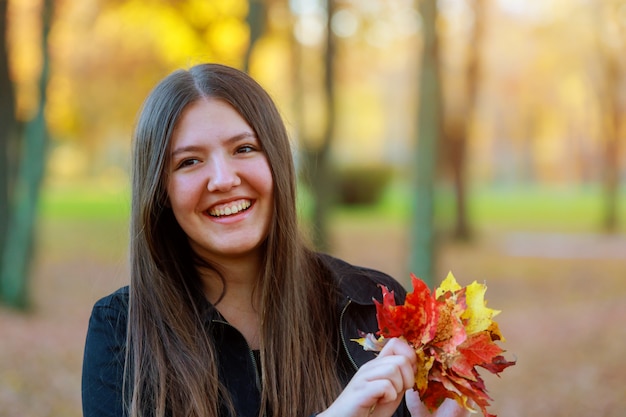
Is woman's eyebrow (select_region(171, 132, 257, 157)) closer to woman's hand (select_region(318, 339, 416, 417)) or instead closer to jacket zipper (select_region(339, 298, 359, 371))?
jacket zipper (select_region(339, 298, 359, 371))

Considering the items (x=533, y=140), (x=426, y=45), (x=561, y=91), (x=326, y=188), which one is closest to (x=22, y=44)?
(x=326, y=188)

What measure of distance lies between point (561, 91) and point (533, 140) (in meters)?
→ 14.9

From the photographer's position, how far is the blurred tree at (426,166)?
10594 mm

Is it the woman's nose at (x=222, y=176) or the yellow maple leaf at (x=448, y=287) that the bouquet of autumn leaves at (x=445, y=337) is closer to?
the yellow maple leaf at (x=448, y=287)

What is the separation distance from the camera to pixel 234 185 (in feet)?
8.00

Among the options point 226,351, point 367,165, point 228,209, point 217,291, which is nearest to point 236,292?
point 217,291

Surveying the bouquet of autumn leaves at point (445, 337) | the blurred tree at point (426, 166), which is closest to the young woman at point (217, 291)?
the bouquet of autumn leaves at point (445, 337)

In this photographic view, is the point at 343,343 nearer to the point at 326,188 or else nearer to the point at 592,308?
the point at 592,308

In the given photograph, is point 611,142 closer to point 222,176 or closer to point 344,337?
point 344,337

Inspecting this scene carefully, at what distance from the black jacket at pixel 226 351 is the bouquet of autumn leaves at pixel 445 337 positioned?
412mm

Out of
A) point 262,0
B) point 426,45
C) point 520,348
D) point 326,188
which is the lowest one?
point 520,348

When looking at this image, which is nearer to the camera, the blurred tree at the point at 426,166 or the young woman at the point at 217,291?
the young woman at the point at 217,291

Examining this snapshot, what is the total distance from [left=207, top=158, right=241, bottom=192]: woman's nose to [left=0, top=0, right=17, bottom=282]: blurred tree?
9.72 metres

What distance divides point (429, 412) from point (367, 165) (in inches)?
1046
